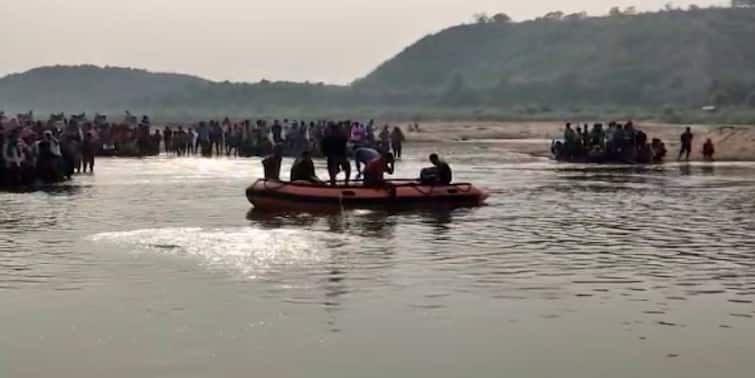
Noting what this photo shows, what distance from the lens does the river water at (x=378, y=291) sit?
32.0 ft

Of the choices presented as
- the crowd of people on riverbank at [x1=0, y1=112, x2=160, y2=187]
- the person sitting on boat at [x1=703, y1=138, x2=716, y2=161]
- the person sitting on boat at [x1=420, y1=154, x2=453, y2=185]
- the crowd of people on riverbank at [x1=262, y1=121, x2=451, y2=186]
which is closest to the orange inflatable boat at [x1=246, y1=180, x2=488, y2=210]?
the person sitting on boat at [x1=420, y1=154, x2=453, y2=185]

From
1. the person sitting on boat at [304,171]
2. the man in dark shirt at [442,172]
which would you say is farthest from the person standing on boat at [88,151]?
the man in dark shirt at [442,172]

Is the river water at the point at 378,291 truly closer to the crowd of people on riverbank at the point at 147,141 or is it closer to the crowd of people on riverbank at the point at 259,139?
the crowd of people on riverbank at the point at 147,141

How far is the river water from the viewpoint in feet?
32.0

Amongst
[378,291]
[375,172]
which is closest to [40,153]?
[375,172]

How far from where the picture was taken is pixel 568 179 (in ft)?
111

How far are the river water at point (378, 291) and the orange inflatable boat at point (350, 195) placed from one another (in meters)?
0.55

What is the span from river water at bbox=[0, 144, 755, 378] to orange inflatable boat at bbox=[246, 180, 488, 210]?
55 cm

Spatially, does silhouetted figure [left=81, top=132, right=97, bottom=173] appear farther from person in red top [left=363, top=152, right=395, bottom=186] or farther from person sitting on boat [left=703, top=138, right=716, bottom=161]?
A: person sitting on boat [left=703, top=138, right=716, bottom=161]

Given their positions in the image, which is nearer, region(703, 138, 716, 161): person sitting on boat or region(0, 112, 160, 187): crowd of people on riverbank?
region(0, 112, 160, 187): crowd of people on riverbank

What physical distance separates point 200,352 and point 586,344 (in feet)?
11.5

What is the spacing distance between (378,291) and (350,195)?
9.64m

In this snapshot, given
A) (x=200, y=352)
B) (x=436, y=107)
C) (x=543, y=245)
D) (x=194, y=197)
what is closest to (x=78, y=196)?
(x=194, y=197)

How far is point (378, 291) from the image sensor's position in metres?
12.9
